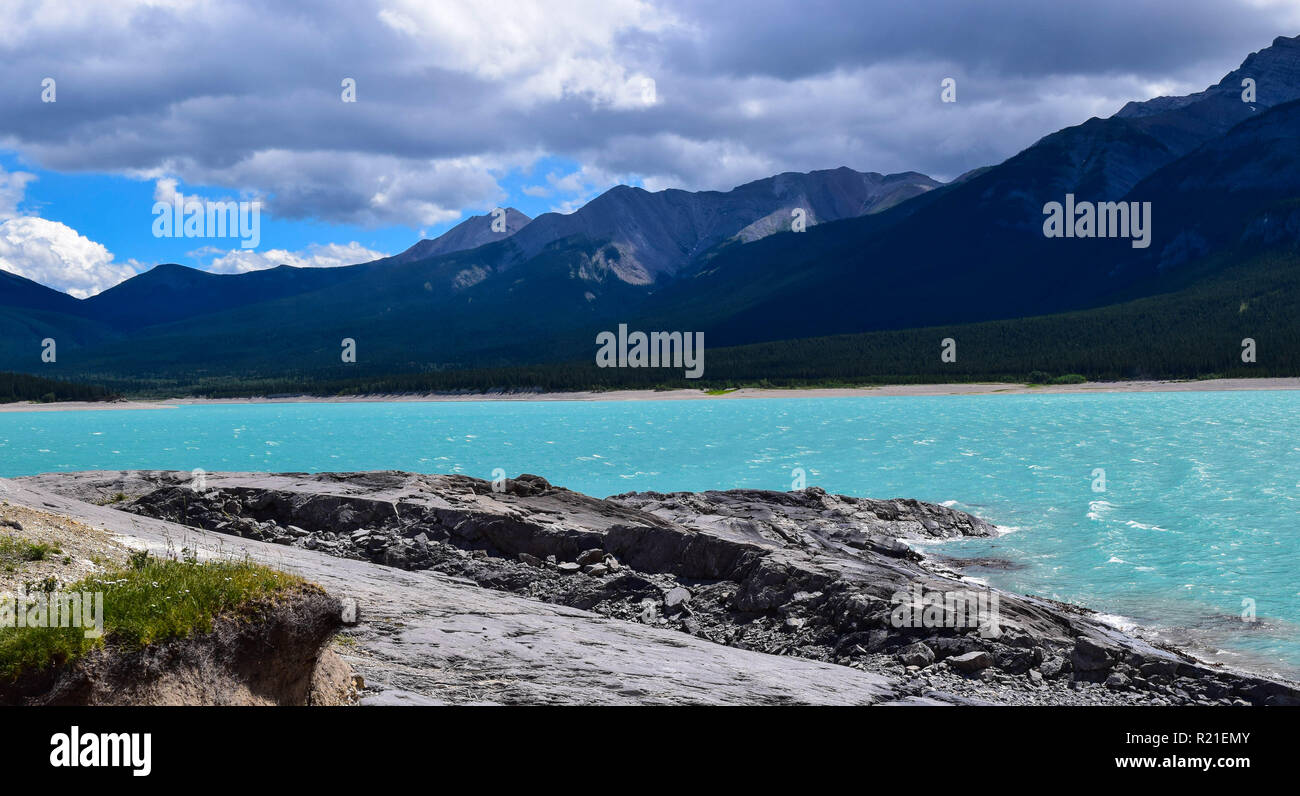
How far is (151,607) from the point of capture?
834cm

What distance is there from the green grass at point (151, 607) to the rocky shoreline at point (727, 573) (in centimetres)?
803

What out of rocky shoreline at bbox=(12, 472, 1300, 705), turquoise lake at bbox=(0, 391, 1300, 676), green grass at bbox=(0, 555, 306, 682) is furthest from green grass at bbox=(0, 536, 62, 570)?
turquoise lake at bbox=(0, 391, 1300, 676)

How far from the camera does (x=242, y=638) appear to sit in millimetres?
8406

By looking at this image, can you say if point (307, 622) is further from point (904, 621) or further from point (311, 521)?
point (311, 521)

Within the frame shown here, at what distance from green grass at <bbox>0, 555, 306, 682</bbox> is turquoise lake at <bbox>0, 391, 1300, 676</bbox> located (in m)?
18.2

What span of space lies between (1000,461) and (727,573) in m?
41.6

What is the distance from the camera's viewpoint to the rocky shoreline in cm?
1507

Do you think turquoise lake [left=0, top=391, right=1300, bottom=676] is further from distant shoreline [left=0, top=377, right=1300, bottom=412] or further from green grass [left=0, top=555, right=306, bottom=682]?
green grass [left=0, top=555, right=306, bottom=682]

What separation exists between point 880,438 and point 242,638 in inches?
2859

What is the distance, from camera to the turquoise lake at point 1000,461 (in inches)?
994

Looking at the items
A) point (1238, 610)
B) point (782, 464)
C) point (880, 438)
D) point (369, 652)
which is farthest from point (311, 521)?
point (880, 438)

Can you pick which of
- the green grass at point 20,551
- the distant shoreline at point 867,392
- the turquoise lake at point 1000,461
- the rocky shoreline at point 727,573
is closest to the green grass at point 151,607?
the green grass at point 20,551

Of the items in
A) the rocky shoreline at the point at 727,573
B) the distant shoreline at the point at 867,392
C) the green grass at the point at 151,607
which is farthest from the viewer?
the distant shoreline at the point at 867,392

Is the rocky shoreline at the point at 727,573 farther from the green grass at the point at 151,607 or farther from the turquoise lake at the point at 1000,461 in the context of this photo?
the green grass at the point at 151,607
